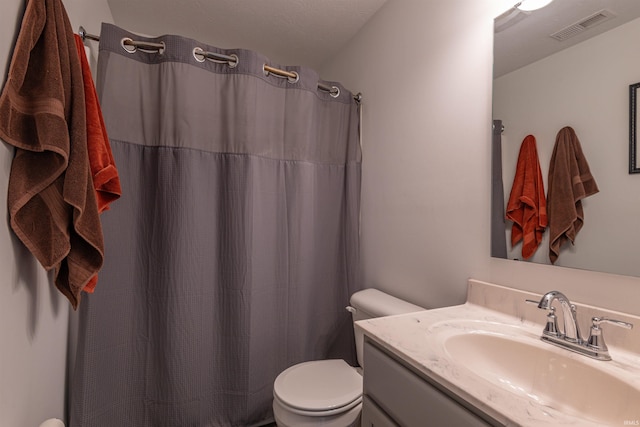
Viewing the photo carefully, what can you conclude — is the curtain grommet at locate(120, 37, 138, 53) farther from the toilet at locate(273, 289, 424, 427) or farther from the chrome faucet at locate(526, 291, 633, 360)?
the chrome faucet at locate(526, 291, 633, 360)

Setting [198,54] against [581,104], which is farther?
[198,54]

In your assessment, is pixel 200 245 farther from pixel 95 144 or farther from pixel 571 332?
pixel 571 332

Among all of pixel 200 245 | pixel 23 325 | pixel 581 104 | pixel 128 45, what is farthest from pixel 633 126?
pixel 128 45

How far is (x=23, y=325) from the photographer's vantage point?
82cm

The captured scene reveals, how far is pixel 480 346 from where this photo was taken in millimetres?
858

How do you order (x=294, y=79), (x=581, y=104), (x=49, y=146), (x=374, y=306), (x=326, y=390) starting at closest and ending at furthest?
(x=49, y=146) → (x=581, y=104) → (x=326, y=390) → (x=374, y=306) → (x=294, y=79)

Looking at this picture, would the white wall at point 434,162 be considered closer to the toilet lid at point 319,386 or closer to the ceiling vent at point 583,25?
the ceiling vent at point 583,25

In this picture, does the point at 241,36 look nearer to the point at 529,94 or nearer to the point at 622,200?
the point at 529,94

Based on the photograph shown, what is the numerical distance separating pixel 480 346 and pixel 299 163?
1.22 m

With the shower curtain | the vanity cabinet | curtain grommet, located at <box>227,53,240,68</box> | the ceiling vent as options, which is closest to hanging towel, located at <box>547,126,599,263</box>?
the ceiling vent

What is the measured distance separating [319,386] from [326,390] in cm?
4

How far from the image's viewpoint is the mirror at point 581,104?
2.56 ft

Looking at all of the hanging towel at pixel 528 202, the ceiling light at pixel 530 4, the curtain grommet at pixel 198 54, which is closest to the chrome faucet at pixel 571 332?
the hanging towel at pixel 528 202

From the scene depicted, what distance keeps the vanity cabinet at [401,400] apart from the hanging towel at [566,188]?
617 millimetres
